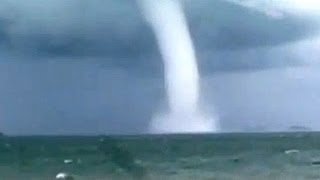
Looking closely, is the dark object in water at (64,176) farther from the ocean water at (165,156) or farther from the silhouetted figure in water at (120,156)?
the silhouetted figure in water at (120,156)

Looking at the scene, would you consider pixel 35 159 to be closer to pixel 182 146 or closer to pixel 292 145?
pixel 182 146

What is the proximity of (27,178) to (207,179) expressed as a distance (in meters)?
1.55

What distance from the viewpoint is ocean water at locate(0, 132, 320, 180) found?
868 centimetres

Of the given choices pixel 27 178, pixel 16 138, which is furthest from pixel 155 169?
pixel 16 138

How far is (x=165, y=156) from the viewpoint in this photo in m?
9.56

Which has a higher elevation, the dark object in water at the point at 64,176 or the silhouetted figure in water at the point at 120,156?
the silhouetted figure in water at the point at 120,156

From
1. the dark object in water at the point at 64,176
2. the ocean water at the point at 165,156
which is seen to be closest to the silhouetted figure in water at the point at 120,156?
the ocean water at the point at 165,156

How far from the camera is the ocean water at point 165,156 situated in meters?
8.68

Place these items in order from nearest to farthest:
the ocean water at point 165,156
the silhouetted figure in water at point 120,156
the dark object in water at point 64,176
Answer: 1. the dark object in water at point 64,176
2. the ocean water at point 165,156
3. the silhouetted figure in water at point 120,156

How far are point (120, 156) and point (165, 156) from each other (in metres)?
0.45

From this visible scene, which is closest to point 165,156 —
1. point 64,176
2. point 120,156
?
point 120,156

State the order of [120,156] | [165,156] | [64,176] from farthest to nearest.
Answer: [165,156] < [120,156] < [64,176]

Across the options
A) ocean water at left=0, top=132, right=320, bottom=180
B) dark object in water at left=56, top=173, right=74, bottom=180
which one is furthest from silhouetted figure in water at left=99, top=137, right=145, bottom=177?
dark object in water at left=56, top=173, right=74, bottom=180

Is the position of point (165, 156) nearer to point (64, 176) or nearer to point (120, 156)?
point (120, 156)
